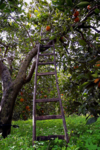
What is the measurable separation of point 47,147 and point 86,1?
1.76 metres

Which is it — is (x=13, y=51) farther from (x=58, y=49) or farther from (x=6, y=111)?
(x=6, y=111)

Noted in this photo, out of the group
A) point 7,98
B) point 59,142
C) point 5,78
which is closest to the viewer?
point 59,142

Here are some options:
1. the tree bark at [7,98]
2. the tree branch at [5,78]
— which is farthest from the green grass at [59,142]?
the tree branch at [5,78]

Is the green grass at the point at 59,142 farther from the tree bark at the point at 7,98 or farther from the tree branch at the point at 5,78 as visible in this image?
the tree branch at the point at 5,78

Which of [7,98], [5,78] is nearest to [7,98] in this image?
[7,98]

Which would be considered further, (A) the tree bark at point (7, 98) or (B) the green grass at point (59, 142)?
(A) the tree bark at point (7, 98)

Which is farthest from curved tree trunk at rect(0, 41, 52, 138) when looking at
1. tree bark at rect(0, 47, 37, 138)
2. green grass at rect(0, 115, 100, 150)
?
green grass at rect(0, 115, 100, 150)

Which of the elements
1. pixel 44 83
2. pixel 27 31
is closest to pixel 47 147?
pixel 27 31

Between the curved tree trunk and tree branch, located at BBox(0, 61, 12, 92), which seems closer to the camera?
the curved tree trunk

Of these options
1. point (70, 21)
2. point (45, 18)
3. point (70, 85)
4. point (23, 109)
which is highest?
point (45, 18)

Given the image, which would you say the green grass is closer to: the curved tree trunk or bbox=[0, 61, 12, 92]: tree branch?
the curved tree trunk

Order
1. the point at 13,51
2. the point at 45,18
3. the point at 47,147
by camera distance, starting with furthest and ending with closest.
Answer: the point at 13,51, the point at 45,18, the point at 47,147

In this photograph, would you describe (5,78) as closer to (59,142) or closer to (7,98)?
(7,98)

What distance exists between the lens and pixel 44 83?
17.5ft
